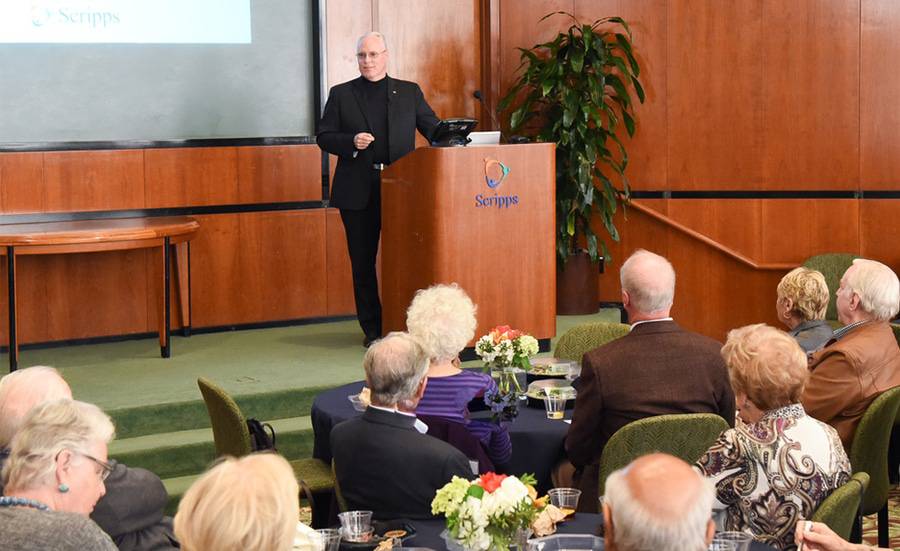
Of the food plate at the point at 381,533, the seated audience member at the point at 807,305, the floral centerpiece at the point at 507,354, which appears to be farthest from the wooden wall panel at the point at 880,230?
the food plate at the point at 381,533

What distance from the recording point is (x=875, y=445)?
14.9 ft

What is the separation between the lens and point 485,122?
9.36 meters

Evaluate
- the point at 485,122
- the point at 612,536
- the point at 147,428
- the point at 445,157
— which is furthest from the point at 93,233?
the point at 612,536

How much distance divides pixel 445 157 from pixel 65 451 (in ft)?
12.7

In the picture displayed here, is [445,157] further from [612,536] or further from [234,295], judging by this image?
[612,536]

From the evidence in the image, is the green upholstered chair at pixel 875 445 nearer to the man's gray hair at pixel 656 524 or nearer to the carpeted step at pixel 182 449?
the man's gray hair at pixel 656 524

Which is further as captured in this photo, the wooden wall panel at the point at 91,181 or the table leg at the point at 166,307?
the wooden wall panel at the point at 91,181

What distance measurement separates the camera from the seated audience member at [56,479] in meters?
2.47

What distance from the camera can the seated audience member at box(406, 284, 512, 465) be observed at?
4188 mm

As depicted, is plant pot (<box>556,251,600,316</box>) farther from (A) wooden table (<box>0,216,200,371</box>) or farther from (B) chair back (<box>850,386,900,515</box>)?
(B) chair back (<box>850,386,900,515</box>)


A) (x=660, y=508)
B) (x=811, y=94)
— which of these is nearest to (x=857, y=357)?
(x=660, y=508)

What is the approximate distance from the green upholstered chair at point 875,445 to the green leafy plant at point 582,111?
4.28 meters

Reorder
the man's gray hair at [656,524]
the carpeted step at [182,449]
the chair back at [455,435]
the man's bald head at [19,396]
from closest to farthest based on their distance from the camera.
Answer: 1. the man's gray hair at [656,524]
2. the man's bald head at [19,396]
3. the chair back at [455,435]
4. the carpeted step at [182,449]

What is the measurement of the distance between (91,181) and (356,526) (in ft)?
17.1
